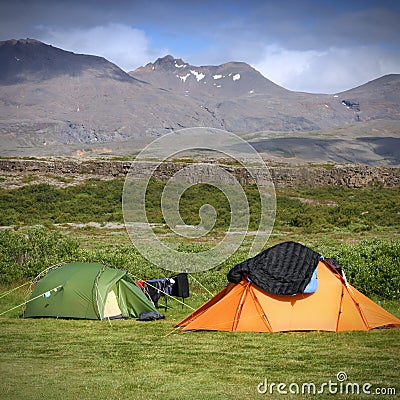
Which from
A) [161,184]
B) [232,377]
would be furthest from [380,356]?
[161,184]

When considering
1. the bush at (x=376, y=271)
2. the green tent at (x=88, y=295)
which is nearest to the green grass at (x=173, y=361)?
the green tent at (x=88, y=295)

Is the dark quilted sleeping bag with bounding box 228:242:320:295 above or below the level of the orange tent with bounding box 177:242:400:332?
above

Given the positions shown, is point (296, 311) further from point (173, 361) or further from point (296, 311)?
point (173, 361)

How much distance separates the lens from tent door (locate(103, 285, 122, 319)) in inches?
576

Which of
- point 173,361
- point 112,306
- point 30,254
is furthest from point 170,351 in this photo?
point 30,254

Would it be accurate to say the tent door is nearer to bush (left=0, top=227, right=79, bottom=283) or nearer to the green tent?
the green tent

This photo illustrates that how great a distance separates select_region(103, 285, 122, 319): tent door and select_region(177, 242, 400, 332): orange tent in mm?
2653

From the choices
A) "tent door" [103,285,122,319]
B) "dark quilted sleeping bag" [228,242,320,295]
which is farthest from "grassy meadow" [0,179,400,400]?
"dark quilted sleeping bag" [228,242,320,295]

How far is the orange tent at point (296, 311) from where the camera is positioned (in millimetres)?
12281

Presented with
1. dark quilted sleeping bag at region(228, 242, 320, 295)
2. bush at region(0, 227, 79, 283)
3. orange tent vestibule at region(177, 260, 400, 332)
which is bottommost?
bush at region(0, 227, 79, 283)

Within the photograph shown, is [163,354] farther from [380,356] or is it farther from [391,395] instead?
[391,395]

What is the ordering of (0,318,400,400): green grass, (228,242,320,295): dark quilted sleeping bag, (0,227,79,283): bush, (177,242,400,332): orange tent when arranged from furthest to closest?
(0,227,79,283): bush → (177,242,400,332): orange tent → (228,242,320,295): dark quilted sleeping bag → (0,318,400,400): green grass

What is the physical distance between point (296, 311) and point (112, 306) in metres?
4.56

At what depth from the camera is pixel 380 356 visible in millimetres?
10086
